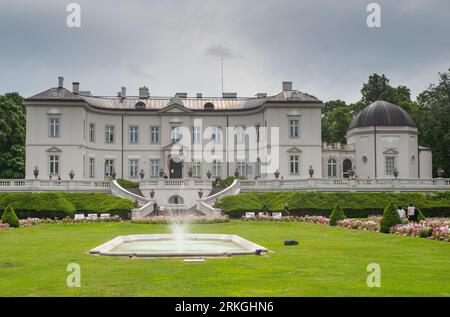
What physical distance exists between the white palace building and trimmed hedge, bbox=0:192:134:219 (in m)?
11.1

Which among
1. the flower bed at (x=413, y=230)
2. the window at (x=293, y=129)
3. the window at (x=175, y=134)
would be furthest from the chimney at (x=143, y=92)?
the flower bed at (x=413, y=230)

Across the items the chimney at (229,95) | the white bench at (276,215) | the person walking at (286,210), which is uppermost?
the chimney at (229,95)

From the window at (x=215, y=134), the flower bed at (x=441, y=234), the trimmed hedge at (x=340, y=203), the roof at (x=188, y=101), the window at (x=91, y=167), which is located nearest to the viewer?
the flower bed at (x=441, y=234)

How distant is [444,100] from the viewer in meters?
57.7

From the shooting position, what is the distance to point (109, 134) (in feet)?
196

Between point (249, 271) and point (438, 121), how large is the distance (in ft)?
156

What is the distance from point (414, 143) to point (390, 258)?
143 ft

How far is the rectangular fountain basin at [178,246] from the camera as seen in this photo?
18.0 m

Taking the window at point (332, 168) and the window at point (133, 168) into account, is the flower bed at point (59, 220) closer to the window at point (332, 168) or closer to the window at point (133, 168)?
the window at point (133, 168)

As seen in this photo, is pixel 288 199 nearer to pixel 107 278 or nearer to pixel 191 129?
pixel 191 129

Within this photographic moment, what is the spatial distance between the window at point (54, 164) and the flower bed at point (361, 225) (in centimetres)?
3014

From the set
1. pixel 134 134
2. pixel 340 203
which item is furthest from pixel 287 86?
pixel 340 203

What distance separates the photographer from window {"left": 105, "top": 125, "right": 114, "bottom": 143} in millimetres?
59469

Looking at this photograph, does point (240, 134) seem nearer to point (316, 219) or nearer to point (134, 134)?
point (134, 134)
